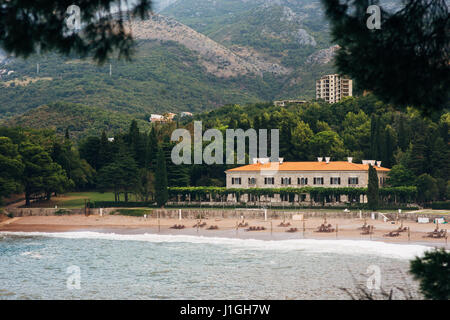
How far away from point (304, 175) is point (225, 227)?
55.1 ft

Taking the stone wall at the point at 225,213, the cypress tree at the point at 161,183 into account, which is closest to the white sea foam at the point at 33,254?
the stone wall at the point at 225,213

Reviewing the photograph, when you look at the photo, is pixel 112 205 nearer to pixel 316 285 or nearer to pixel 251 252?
pixel 251 252

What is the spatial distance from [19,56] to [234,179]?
59.0 m

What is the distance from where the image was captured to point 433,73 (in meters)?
8.80

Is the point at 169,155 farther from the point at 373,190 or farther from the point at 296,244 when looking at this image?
the point at 296,244

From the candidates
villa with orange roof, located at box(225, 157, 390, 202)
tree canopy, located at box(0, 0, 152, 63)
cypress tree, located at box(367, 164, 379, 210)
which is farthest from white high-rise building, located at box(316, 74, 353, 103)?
tree canopy, located at box(0, 0, 152, 63)

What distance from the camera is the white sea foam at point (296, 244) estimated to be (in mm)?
35875

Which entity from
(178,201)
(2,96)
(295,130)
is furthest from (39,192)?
(2,96)


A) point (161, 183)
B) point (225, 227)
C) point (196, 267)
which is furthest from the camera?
point (161, 183)

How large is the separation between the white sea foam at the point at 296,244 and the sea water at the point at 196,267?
0.07 meters

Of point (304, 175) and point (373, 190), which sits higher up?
point (304, 175)

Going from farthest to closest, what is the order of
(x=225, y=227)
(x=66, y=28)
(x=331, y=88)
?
(x=331, y=88) → (x=225, y=227) → (x=66, y=28)

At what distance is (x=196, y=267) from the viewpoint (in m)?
32.1

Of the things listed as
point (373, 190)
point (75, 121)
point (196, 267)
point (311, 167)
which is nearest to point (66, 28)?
point (196, 267)
